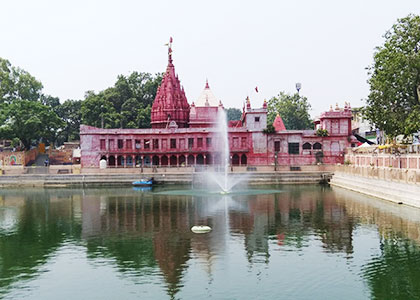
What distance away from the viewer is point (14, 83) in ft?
353

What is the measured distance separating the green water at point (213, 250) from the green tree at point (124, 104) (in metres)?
53.9

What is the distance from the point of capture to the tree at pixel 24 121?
279 feet

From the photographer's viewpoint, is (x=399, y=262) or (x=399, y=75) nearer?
(x=399, y=262)

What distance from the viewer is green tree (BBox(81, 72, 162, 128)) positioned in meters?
101

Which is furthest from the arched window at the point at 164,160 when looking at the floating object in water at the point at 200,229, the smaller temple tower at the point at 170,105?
the floating object in water at the point at 200,229

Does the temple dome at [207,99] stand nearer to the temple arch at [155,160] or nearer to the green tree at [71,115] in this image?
the temple arch at [155,160]

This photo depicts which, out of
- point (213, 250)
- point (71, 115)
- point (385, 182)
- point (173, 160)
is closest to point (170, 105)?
point (173, 160)

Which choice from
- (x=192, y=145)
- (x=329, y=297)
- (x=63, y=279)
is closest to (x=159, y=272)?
(x=63, y=279)

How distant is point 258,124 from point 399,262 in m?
54.6

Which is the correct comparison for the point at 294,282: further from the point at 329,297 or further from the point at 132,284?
the point at 132,284

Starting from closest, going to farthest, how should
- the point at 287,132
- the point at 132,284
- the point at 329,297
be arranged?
the point at 329,297
the point at 132,284
the point at 287,132

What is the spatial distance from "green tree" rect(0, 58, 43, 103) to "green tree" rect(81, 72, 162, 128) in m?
13.1

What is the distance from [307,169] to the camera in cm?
6956

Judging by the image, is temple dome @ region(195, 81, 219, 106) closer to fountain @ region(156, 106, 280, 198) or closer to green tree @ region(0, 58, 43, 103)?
fountain @ region(156, 106, 280, 198)
